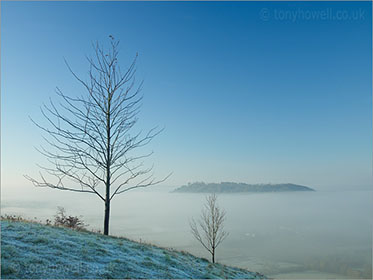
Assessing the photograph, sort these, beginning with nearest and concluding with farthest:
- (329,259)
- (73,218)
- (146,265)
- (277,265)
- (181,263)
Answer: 1. (146,265)
2. (181,263)
3. (73,218)
4. (277,265)
5. (329,259)

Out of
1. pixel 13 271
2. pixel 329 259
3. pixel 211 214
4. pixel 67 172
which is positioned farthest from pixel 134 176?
pixel 329 259

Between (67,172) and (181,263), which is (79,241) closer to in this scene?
(181,263)

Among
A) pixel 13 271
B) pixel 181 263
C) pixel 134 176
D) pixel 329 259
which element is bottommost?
pixel 329 259

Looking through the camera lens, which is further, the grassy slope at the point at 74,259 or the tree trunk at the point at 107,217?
the tree trunk at the point at 107,217

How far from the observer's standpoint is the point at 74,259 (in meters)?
6.88

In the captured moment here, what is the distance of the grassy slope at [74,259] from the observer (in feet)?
18.9

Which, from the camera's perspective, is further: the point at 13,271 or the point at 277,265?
the point at 277,265

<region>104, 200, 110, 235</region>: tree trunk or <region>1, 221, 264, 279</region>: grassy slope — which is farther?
<region>104, 200, 110, 235</region>: tree trunk

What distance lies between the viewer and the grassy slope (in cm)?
576

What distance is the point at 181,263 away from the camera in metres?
9.67

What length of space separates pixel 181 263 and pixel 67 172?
7.59 metres

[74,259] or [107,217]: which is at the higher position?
[107,217]

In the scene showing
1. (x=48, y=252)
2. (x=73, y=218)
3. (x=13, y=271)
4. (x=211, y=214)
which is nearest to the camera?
(x=13, y=271)

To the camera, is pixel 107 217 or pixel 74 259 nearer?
pixel 74 259
